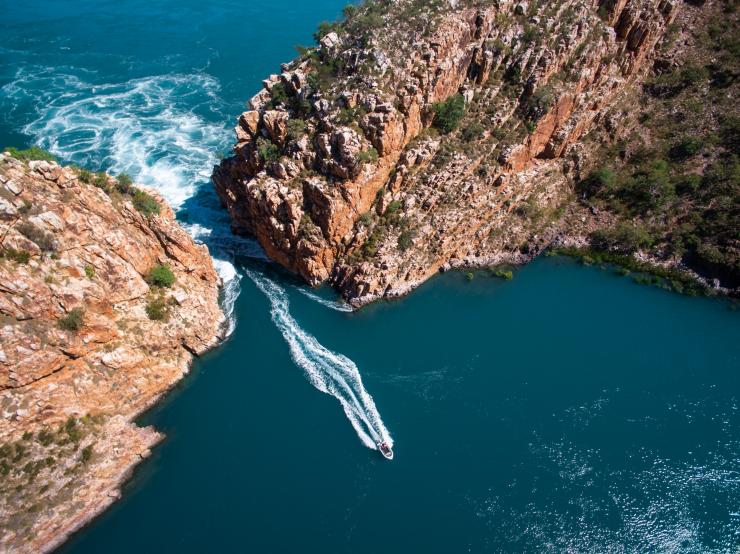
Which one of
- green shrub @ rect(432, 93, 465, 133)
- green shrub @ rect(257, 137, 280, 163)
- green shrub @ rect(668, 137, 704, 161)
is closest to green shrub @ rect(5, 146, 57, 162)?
green shrub @ rect(257, 137, 280, 163)

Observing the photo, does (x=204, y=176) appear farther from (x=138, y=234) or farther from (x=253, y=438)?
(x=253, y=438)

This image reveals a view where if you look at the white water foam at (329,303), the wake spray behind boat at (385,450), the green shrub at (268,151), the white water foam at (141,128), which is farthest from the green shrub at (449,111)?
the wake spray behind boat at (385,450)

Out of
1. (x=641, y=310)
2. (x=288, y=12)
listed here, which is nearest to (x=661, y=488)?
(x=641, y=310)

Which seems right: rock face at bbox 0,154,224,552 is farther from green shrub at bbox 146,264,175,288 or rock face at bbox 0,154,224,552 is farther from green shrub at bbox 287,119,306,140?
green shrub at bbox 287,119,306,140

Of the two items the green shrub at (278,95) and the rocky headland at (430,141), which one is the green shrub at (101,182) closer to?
the rocky headland at (430,141)

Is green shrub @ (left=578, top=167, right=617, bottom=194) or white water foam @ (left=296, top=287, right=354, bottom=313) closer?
white water foam @ (left=296, top=287, right=354, bottom=313)

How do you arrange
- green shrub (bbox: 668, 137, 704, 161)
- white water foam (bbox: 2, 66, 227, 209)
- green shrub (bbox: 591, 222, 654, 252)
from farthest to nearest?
white water foam (bbox: 2, 66, 227, 209) → green shrub (bbox: 668, 137, 704, 161) → green shrub (bbox: 591, 222, 654, 252)
